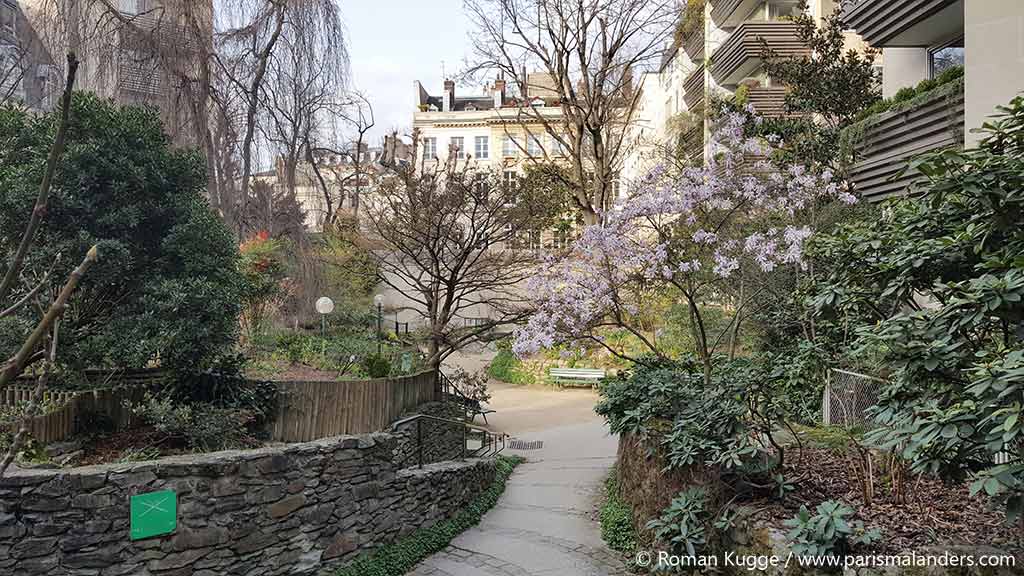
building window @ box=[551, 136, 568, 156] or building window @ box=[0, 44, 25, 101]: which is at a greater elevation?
building window @ box=[551, 136, 568, 156]

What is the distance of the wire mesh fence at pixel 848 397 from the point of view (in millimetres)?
8492

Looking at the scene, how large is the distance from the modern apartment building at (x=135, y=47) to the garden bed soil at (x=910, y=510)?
29.2 feet

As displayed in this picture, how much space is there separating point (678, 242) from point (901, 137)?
313 centimetres

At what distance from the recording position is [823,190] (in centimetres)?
990

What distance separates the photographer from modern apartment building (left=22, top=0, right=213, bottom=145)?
9180mm

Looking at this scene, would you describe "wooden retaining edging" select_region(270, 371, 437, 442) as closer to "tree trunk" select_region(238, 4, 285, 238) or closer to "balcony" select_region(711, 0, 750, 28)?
"tree trunk" select_region(238, 4, 285, 238)

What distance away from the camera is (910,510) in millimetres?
5234

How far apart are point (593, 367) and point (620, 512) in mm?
15015

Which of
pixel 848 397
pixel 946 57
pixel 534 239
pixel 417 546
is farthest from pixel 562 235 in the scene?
pixel 417 546

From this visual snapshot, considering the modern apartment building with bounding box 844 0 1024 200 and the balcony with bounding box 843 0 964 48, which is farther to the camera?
the balcony with bounding box 843 0 964 48

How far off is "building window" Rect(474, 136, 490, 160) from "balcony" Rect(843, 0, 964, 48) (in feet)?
111

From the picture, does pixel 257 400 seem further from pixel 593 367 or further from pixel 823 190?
pixel 593 367

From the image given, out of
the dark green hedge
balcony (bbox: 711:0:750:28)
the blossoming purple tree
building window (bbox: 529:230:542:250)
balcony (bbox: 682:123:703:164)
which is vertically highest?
balcony (bbox: 711:0:750:28)

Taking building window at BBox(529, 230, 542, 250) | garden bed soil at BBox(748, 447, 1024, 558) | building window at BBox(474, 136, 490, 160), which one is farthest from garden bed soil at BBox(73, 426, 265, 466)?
building window at BBox(474, 136, 490, 160)
